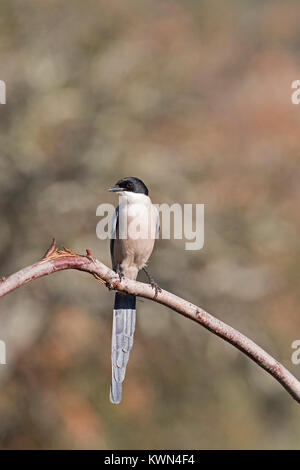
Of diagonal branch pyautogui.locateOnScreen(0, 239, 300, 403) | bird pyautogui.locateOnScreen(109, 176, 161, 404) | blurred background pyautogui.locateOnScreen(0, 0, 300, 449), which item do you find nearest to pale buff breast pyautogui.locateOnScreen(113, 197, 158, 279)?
bird pyautogui.locateOnScreen(109, 176, 161, 404)

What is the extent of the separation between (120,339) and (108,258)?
2.92m

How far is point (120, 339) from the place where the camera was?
11.1ft

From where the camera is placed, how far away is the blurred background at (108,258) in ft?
22.3

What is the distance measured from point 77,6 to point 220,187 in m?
3.42

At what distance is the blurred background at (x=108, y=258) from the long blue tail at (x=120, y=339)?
2428mm

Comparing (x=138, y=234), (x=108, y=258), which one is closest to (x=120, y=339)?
(x=138, y=234)

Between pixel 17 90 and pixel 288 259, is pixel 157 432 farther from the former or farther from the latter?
pixel 17 90

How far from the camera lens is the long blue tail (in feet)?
10.1

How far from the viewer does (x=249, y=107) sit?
11289 mm

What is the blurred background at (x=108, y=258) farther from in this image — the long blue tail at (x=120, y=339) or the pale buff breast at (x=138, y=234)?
the long blue tail at (x=120, y=339)

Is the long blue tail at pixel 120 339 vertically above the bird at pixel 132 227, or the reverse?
the bird at pixel 132 227

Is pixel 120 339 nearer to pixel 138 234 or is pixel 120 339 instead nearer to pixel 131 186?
pixel 138 234

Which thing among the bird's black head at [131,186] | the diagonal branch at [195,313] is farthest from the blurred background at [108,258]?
the diagonal branch at [195,313]

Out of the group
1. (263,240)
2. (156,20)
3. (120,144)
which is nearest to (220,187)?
(263,240)
